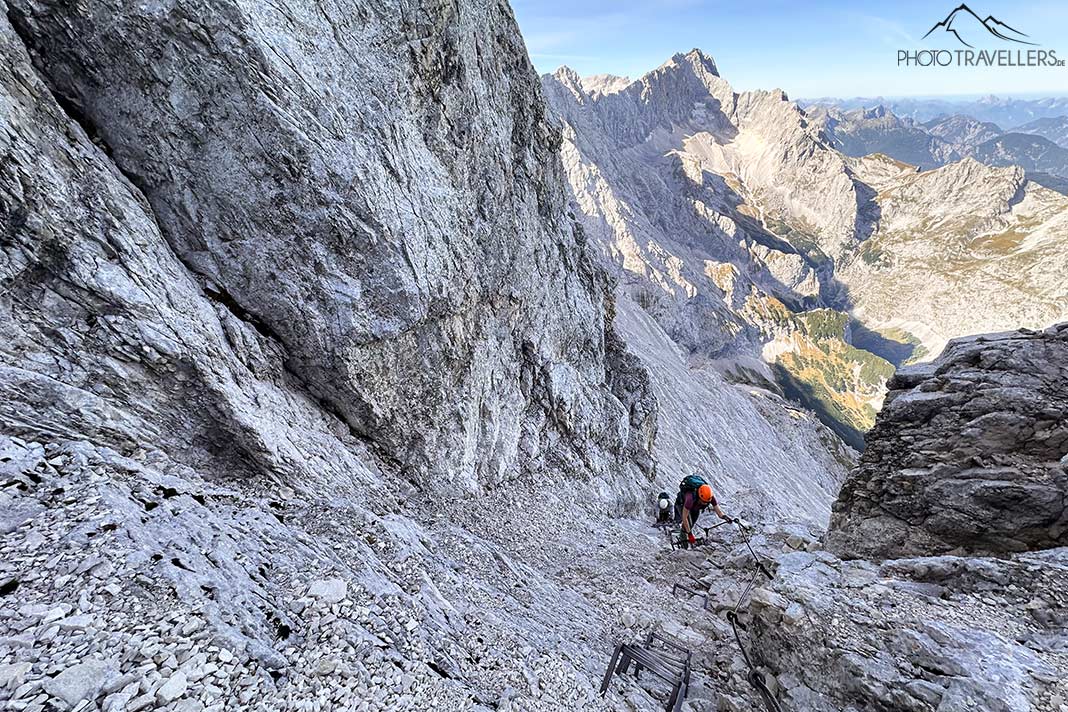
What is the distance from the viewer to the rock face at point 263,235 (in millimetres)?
10086

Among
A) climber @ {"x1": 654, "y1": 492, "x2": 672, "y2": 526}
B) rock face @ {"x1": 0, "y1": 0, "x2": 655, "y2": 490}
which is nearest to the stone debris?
rock face @ {"x1": 0, "y1": 0, "x2": 655, "y2": 490}

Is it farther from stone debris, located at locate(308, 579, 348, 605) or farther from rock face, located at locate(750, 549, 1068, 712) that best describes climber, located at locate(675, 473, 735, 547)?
stone debris, located at locate(308, 579, 348, 605)

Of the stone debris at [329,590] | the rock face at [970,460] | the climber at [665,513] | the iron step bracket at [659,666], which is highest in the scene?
the rock face at [970,460]

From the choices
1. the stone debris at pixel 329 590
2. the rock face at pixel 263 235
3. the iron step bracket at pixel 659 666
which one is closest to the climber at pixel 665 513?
the rock face at pixel 263 235

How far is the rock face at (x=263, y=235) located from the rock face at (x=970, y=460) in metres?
14.5

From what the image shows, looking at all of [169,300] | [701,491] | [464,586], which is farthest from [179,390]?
[701,491]

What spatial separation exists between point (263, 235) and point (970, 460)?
2281cm

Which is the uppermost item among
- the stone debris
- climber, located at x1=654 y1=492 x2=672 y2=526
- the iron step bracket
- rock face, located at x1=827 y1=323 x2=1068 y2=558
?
rock face, located at x1=827 y1=323 x2=1068 y2=558

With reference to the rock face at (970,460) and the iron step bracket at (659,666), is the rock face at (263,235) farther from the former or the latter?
the rock face at (970,460)

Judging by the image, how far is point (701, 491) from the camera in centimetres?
1850

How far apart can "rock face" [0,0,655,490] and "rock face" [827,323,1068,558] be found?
573 inches

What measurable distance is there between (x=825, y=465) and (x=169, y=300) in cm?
8965

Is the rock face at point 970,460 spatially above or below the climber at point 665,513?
above

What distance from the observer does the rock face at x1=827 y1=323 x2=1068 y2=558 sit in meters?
13.4
